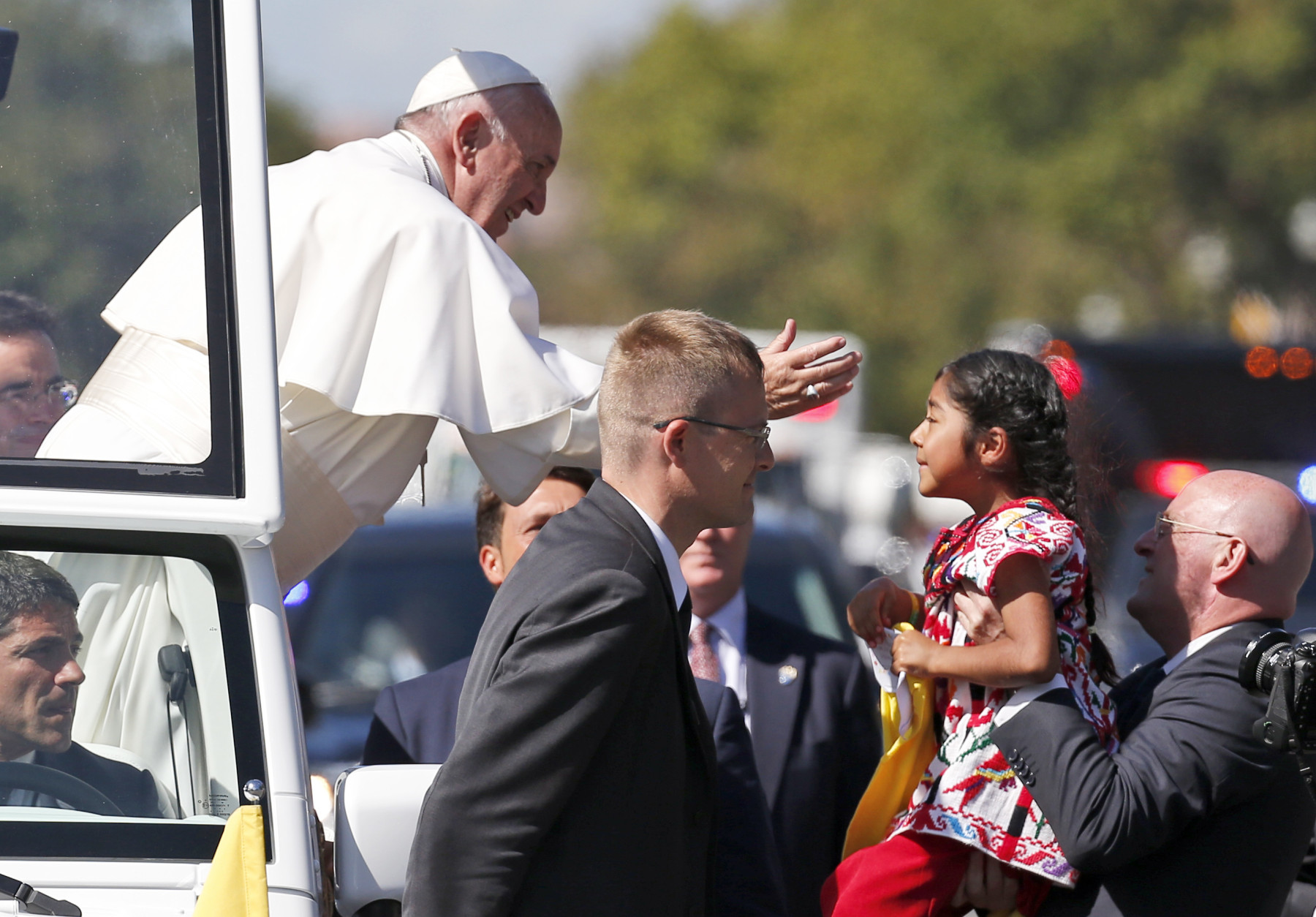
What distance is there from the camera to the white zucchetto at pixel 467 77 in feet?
11.2

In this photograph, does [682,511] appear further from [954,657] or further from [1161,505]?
[1161,505]

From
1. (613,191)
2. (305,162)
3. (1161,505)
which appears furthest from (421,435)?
(613,191)

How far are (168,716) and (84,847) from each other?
214 millimetres

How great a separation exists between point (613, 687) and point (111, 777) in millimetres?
737

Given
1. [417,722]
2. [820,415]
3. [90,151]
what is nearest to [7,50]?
[90,151]

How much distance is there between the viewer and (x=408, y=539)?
6.46 meters

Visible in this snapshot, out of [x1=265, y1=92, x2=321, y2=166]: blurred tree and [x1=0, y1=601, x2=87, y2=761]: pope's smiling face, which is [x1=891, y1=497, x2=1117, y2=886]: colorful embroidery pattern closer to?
[x1=0, y1=601, x2=87, y2=761]: pope's smiling face

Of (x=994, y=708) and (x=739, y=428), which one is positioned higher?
(x=739, y=428)

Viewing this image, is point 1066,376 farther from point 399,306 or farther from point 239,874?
point 239,874

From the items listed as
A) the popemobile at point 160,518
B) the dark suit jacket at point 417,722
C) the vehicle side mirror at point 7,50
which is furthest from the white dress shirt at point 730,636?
the vehicle side mirror at point 7,50

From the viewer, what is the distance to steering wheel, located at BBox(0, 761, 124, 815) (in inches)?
89.2

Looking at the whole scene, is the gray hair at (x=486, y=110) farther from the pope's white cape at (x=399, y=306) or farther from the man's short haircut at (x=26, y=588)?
the man's short haircut at (x=26, y=588)

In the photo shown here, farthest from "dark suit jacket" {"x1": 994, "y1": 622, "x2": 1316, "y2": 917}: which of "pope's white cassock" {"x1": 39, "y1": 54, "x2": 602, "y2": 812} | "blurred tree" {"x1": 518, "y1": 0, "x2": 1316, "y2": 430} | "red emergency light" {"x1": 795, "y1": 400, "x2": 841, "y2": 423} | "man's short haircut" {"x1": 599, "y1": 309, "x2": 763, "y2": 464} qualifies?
"red emergency light" {"x1": 795, "y1": 400, "x2": 841, "y2": 423}

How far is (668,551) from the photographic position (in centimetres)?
256
